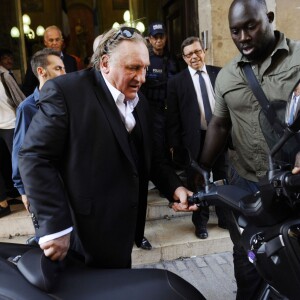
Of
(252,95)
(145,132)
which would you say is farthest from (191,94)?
(145,132)

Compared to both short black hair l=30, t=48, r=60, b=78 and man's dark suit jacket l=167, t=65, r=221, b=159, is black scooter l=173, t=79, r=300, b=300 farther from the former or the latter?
man's dark suit jacket l=167, t=65, r=221, b=159

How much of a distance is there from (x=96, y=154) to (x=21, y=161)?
333 mm

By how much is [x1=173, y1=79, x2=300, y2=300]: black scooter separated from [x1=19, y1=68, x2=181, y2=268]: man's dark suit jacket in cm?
58

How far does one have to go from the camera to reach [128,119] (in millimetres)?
2039

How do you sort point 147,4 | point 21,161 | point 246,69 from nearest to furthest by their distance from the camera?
point 21,161 → point 246,69 → point 147,4

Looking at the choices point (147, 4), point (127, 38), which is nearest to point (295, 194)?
point (127, 38)

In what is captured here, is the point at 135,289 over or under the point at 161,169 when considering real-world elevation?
under

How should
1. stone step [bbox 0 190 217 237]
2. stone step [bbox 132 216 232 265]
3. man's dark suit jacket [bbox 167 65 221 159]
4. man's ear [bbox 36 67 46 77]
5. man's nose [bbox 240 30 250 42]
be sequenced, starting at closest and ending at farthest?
1. man's nose [bbox 240 30 250 42]
2. man's ear [bbox 36 67 46 77]
3. stone step [bbox 132 216 232 265]
4. man's dark suit jacket [bbox 167 65 221 159]
5. stone step [bbox 0 190 217 237]

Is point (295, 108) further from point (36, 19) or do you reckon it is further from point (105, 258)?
point (36, 19)

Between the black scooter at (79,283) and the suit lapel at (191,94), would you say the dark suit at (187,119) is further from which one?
the black scooter at (79,283)

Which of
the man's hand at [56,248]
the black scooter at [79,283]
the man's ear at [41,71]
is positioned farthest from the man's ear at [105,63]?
the man's ear at [41,71]

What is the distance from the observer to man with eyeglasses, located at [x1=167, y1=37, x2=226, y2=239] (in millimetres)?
4137

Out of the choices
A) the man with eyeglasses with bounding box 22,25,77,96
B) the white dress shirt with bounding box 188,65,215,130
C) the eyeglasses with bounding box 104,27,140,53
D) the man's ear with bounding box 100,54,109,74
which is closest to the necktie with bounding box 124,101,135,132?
the man's ear with bounding box 100,54,109,74

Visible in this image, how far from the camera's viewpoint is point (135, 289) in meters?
1.41
